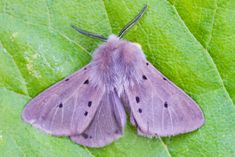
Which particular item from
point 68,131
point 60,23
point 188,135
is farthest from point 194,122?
point 60,23

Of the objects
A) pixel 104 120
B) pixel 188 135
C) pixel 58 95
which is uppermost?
pixel 58 95

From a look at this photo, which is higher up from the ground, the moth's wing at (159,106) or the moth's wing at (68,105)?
the moth's wing at (68,105)

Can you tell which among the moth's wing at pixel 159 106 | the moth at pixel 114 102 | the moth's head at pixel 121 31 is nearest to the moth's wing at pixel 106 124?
the moth at pixel 114 102

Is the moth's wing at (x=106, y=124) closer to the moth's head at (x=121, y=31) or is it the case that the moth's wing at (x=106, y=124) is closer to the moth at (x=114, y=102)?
the moth at (x=114, y=102)

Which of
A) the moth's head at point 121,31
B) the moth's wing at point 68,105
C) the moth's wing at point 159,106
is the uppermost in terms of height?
the moth's head at point 121,31

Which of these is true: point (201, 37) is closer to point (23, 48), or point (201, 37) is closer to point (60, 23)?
point (60, 23)
